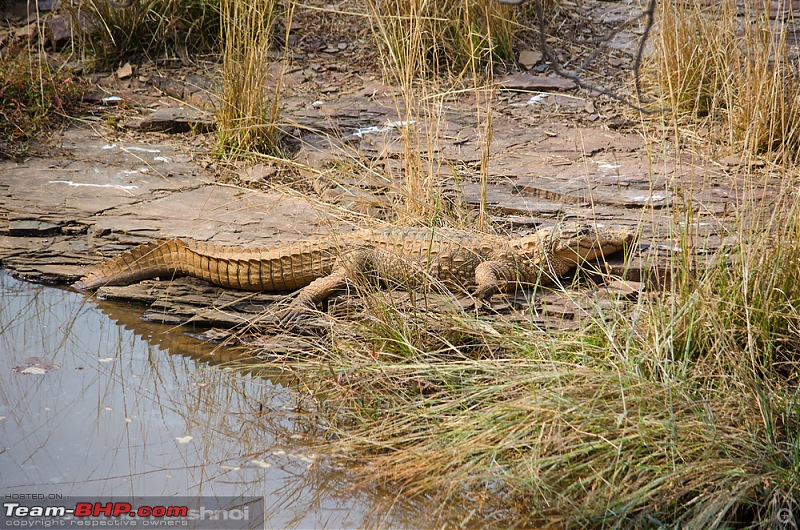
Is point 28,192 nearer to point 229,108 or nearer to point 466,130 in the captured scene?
point 229,108

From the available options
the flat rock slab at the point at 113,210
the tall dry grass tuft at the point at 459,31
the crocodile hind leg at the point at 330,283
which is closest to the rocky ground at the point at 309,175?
the flat rock slab at the point at 113,210

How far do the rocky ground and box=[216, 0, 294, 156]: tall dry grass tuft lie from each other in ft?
0.67

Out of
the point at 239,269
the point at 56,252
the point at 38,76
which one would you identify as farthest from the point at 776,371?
the point at 38,76

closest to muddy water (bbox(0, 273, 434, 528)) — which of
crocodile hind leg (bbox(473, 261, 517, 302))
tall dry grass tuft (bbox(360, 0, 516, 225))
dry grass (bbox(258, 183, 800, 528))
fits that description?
dry grass (bbox(258, 183, 800, 528))

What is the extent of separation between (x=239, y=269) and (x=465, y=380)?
172cm

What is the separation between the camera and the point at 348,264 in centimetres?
423

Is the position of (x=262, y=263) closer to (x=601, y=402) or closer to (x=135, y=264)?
(x=135, y=264)

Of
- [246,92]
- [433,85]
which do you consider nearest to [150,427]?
[246,92]

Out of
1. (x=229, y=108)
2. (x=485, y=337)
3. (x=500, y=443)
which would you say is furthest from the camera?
(x=229, y=108)

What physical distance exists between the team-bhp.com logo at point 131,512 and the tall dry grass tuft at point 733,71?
325 cm

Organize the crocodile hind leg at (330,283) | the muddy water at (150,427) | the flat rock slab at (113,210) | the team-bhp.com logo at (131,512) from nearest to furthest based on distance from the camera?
the team-bhp.com logo at (131,512) < the muddy water at (150,427) < the crocodile hind leg at (330,283) < the flat rock slab at (113,210)

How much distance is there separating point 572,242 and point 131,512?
253 centimetres

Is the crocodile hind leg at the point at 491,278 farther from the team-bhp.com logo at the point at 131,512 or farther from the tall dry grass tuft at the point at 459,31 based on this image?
the tall dry grass tuft at the point at 459,31

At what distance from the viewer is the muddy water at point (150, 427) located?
293 cm
